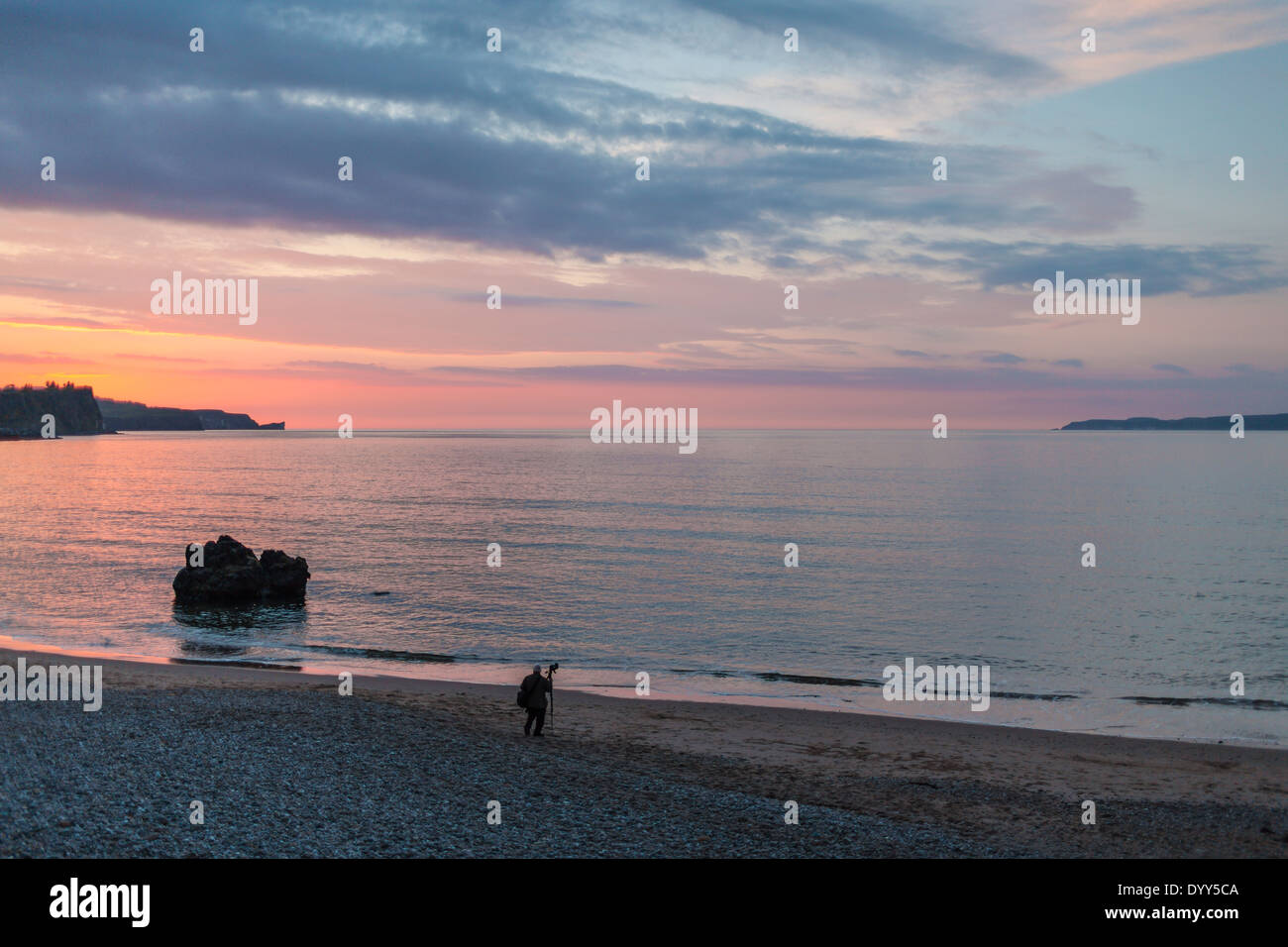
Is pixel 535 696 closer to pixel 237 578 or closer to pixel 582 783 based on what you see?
pixel 582 783

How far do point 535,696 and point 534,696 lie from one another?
29mm

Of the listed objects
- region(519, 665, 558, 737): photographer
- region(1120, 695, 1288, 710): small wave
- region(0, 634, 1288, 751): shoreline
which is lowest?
region(1120, 695, 1288, 710): small wave

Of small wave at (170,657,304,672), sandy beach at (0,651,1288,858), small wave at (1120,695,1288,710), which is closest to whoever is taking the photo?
sandy beach at (0,651,1288,858)

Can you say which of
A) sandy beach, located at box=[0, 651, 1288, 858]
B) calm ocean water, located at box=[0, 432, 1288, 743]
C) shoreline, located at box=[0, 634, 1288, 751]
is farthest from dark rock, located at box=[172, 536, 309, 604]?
sandy beach, located at box=[0, 651, 1288, 858]

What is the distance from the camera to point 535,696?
71.8 ft

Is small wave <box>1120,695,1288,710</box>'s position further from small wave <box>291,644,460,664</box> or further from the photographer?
small wave <box>291,644,460,664</box>

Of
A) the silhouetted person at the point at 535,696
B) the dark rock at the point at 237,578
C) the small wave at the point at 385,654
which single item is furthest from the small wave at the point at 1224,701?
the dark rock at the point at 237,578

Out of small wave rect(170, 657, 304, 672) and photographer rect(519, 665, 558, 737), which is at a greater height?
photographer rect(519, 665, 558, 737)

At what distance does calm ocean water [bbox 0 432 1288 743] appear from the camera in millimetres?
32438

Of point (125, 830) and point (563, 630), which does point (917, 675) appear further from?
point (125, 830)

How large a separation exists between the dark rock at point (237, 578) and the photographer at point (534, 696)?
2993cm

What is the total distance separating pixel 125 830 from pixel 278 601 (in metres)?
35.5

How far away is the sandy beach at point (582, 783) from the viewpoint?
13898 millimetres
